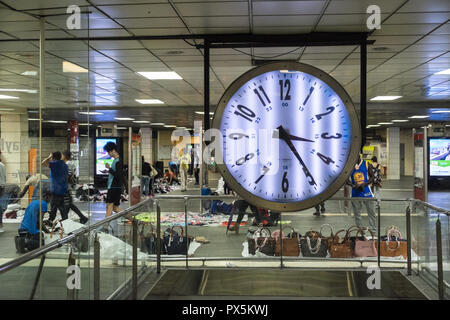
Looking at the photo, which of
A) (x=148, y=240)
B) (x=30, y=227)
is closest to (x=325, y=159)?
(x=148, y=240)

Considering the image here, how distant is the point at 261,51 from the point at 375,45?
1.51m

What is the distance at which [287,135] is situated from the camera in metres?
2.20

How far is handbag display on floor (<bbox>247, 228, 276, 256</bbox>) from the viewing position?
591 centimetres

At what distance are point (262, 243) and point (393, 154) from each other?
22.3 metres

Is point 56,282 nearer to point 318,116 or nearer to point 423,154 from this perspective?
point 318,116

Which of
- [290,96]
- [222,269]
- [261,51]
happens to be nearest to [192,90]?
[261,51]

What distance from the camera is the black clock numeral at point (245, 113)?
7.19 feet

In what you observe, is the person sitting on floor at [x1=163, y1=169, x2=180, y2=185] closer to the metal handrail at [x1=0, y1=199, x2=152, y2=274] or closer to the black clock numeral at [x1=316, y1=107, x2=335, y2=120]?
the metal handrail at [x1=0, y1=199, x2=152, y2=274]

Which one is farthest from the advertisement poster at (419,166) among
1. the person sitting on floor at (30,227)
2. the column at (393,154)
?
the column at (393,154)

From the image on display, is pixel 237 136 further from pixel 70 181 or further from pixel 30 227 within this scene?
pixel 70 181

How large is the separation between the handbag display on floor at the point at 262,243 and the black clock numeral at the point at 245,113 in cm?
393

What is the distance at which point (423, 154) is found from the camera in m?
9.98

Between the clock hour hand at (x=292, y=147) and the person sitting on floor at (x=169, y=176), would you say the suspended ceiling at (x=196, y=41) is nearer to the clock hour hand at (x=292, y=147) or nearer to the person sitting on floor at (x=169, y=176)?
the clock hour hand at (x=292, y=147)

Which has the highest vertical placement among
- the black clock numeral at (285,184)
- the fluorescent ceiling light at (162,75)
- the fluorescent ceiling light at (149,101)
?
the fluorescent ceiling light at (149,101)
